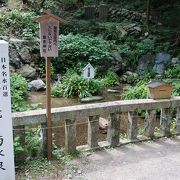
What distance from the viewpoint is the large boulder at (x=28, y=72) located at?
11.1m

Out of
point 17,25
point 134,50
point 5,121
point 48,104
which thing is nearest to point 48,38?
point 48,104

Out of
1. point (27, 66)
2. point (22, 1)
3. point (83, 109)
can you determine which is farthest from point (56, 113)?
point (22, 1)

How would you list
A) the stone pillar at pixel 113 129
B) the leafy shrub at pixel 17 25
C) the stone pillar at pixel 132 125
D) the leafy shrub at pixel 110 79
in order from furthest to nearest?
the leafy shrub at pixel 17 25, the leafy shrub at pixel 110 79, the stone pillar at pixel 132 125, the stone pillar at pixel 113 129

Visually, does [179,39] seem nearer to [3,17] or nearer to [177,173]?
[3,17]

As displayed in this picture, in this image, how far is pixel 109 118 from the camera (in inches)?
187

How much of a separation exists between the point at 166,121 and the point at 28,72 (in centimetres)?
677

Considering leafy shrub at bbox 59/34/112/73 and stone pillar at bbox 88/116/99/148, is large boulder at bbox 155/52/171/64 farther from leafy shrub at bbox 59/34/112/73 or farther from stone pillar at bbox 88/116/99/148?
stone pillar at bbox 88/116/99/148

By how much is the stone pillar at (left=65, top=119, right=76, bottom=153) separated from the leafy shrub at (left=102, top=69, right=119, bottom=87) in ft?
22.0

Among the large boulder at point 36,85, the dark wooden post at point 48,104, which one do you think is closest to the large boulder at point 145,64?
the large boulder at point 36,85

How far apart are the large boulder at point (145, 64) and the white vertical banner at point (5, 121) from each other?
8.92 m

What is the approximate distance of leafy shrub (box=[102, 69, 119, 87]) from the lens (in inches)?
446

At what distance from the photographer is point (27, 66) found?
11.4m

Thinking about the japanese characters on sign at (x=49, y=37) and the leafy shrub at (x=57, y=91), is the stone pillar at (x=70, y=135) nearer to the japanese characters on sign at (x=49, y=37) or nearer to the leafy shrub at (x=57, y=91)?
the japanese characters on sign at (x=49, y=37)

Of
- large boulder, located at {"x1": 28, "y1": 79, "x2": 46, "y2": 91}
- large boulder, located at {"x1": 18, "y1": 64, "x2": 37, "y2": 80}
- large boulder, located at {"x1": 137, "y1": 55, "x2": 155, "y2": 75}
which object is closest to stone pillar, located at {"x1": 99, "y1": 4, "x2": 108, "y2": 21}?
large boulder, located at {"x1": 137, "y1": 55, "x2": 155, "y2": 75}
